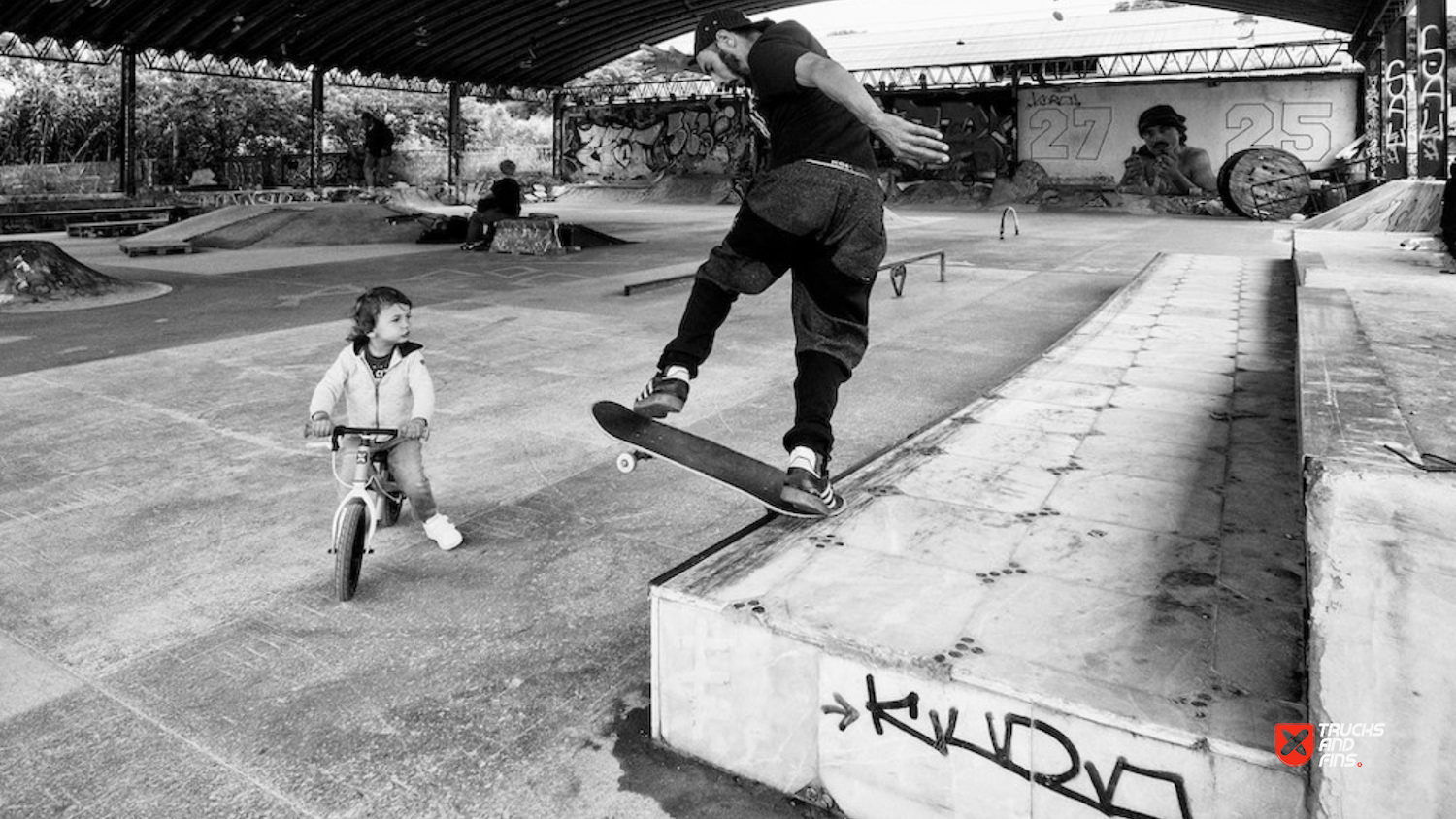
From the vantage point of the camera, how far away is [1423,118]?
16.3 m

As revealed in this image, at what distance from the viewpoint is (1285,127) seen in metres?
30.2

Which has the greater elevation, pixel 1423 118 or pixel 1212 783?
pixel 1423 118

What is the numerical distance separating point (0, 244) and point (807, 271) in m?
12.4

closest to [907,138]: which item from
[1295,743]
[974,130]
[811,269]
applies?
[811,269]

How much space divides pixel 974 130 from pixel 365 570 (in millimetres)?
34113

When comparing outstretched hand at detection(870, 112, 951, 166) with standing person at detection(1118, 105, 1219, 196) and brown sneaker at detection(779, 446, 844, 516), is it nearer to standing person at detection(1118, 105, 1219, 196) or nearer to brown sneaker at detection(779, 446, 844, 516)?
brown sneaker at detection(779, 446, 844, 516)

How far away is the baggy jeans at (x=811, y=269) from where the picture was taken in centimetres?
331

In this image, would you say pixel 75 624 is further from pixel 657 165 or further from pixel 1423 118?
pixel 657 165

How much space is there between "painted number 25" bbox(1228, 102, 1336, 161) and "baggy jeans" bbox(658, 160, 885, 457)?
1244 inches

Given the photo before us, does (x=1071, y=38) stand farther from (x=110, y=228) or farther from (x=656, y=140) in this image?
(x=110, y=228)

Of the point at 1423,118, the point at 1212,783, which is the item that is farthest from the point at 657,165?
the point at 1212,783

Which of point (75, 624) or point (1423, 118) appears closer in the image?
point (75, 624)

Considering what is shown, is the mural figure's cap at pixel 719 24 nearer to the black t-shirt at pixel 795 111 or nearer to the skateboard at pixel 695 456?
the black t-shirt at pixel 795 111

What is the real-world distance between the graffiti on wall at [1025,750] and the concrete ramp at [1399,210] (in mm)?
14051
